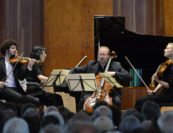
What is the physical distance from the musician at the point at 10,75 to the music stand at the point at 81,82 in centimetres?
58

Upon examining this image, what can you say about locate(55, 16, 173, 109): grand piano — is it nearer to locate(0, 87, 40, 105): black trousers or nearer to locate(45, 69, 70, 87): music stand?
locate(45, 69, 70, 87): music stand

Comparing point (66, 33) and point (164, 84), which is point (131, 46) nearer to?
point (164, 84)

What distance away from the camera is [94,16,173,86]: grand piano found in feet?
22.6

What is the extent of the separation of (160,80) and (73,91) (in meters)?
1.16

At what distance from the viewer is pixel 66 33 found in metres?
8.59

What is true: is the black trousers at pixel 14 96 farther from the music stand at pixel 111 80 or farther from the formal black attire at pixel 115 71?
the music stand at pixel 111 80

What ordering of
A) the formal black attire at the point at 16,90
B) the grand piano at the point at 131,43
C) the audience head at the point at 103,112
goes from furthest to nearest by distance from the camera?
the grand piano at the point at 131,43, the formal black attire at the point at 16,90, the audience head at the point at 103,112

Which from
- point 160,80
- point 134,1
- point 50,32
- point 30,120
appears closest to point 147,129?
point 30,120

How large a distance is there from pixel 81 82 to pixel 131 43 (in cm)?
169

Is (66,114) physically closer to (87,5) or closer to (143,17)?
(87,5)

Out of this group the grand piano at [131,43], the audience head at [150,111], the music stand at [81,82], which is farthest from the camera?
the grand piano at [131,43]

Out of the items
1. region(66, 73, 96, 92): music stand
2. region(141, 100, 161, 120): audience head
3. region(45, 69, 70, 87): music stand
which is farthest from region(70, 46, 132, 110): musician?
region(141, 100, 161, 120): audience head

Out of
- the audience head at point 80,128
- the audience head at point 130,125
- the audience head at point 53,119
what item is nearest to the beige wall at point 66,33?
the audience head at point 53,119

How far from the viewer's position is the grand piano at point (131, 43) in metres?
6.88
